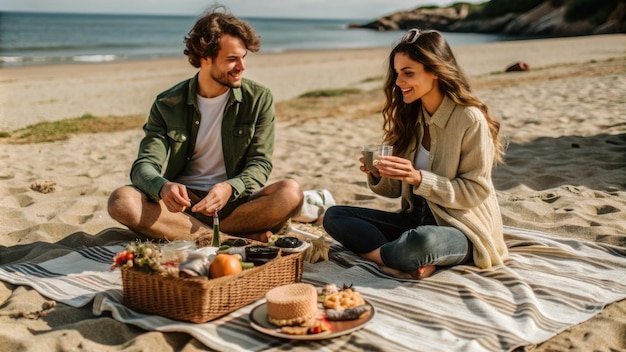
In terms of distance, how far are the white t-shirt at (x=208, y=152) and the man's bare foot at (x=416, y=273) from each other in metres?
1.57

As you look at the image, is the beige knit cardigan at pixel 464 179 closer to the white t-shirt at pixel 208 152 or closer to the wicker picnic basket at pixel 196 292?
the wicker picnic basket at pixel 196 292

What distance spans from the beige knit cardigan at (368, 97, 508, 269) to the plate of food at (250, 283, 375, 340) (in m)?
0.96

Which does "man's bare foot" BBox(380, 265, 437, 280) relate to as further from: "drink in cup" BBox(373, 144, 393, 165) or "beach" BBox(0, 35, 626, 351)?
"beach" BBox(0, 35, 626, 351)

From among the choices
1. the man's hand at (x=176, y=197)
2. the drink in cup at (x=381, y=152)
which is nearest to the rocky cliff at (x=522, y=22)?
the man's hand at (x=176, y=197)

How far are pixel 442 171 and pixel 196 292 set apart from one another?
5.75ft

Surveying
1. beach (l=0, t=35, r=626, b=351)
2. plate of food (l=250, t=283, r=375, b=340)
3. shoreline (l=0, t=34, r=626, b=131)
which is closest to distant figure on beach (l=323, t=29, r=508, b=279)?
beach (l=0, t=35, r=626, b=351)

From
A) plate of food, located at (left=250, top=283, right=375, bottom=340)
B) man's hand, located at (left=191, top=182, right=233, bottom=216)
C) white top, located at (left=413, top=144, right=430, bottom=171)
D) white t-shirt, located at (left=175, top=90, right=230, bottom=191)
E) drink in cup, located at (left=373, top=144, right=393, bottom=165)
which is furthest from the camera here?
white t-shirt, located at (left=175, top=90, right=230, bottom=191)

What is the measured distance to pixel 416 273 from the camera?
3.89 metres

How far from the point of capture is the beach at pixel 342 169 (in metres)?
3.32

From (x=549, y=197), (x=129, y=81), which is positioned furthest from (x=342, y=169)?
(x=129, y=81)

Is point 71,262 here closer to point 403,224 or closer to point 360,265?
point 360,265

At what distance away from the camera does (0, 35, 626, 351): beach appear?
3.32m

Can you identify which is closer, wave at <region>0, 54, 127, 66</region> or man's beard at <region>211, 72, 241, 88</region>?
man's beard at <region>211, 72, 241, 88</region>

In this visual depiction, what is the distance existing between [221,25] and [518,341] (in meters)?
2.95
